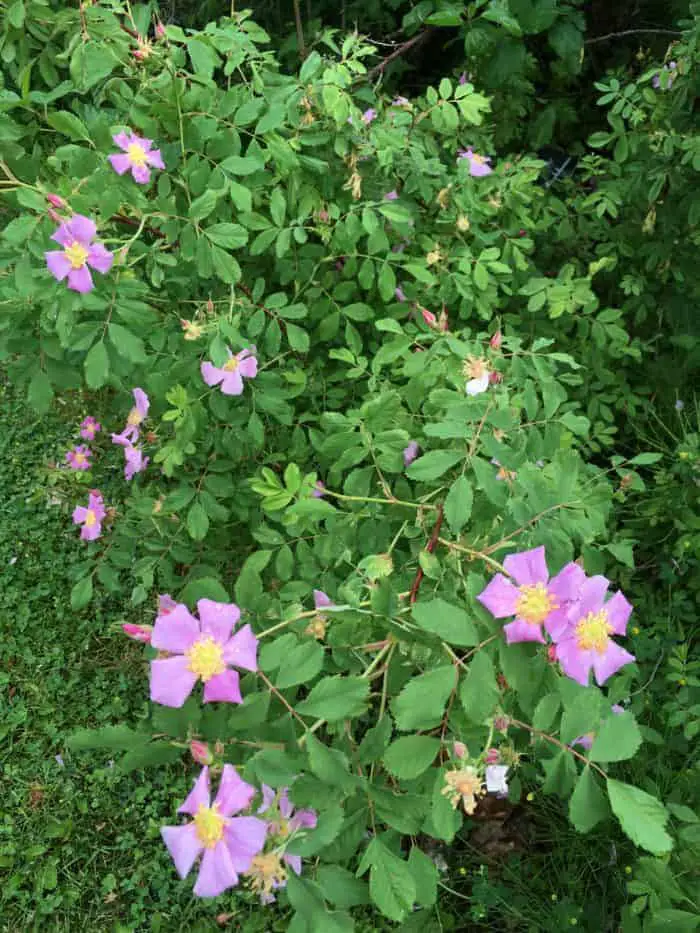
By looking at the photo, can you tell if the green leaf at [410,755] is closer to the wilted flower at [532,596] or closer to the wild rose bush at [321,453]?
the wild rose bush at [321,453]

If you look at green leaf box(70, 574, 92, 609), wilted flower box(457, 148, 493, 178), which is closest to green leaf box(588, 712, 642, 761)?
green leaf box(70, 574, 92, 609)

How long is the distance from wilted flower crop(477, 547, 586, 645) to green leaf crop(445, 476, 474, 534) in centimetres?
11

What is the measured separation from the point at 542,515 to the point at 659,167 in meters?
1.51

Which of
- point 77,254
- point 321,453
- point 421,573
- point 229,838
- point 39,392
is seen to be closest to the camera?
point 229,838

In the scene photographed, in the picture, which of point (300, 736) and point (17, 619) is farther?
point (17, 619)

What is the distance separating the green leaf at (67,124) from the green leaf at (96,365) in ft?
1.26

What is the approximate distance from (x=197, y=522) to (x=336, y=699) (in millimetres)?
956

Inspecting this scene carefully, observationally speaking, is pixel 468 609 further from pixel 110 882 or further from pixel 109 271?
pixel 110 882

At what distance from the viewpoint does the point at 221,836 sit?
0.73m

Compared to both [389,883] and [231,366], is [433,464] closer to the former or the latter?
[389,883]

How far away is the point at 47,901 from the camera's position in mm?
2092

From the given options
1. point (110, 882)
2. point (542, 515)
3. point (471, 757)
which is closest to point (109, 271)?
point (542, 515)

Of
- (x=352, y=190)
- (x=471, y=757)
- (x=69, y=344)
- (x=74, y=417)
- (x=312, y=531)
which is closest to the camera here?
(x=471, y=757)

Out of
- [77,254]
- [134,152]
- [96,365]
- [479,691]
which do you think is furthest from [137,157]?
[479,691]
